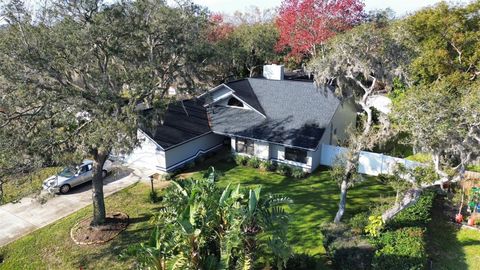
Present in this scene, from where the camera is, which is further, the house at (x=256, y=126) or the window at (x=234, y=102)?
the window at (x=234, y=102)

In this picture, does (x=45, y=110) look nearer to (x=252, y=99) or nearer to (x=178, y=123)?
(x=178, y=123)

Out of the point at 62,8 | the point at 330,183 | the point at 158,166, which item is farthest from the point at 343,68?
the point at 62,8

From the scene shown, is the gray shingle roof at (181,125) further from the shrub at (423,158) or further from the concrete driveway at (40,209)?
the shrub at (423,158)

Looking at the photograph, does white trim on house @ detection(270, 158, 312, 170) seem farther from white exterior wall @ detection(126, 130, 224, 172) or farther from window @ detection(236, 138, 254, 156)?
white exterior wall @ detection(126, 130, 224, 172)

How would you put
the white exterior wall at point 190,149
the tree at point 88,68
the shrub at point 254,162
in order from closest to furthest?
the tree at point 88,68, the white exterior wall at point 190,149, the shrub at point 254,162

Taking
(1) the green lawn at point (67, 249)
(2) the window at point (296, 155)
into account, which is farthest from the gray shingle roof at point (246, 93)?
(1) the green lawn at point (67, 249)
